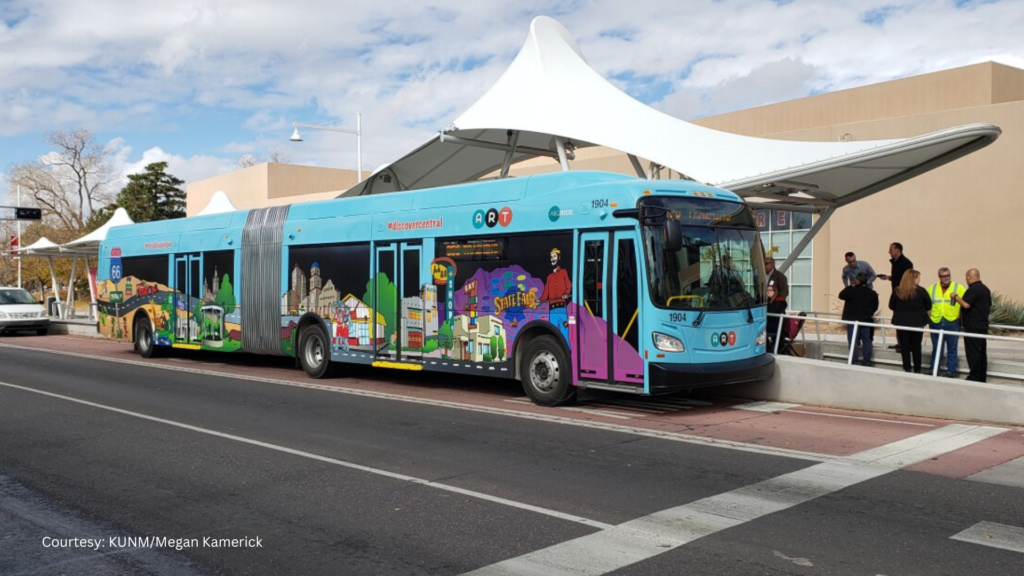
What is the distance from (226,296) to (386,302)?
530 cm

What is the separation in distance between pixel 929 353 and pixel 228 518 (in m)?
12.4

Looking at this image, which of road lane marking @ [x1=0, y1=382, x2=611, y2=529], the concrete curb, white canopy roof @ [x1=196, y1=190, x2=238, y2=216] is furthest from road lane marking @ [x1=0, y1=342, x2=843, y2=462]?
white canopy roof @ [x1=196, y1=190, x2=238, y2=216]

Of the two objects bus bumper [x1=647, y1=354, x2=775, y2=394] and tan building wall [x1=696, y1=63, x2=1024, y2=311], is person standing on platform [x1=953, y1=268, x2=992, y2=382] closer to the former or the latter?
bus bumper [x1=647, y1=354, x2=775, y2=394]

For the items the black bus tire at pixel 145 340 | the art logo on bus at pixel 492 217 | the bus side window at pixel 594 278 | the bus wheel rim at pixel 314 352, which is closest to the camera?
the bus side window at pixel 594 278

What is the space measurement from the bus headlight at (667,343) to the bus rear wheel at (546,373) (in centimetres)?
145

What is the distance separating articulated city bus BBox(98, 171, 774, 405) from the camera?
1088 cm

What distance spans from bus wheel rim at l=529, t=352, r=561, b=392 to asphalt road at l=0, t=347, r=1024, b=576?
138 cm

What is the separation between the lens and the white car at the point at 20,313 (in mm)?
29950

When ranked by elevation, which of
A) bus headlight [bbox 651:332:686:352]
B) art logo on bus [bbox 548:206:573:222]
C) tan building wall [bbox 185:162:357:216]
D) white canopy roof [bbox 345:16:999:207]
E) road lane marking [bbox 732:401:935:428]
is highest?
tan building wall [bbox 185:162:357:216]

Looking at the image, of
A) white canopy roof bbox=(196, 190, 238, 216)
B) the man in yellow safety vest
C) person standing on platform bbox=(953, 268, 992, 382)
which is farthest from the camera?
white canopy roof bbox=(196, 190, 238, 216)

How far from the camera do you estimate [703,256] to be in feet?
36.3

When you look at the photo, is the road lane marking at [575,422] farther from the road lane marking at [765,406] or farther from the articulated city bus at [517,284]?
the road lane marking at [765,406]

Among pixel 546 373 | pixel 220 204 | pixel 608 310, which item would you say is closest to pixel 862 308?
pixel 608 310

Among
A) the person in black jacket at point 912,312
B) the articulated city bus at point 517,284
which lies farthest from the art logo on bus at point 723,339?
the person in black jacket at point 912,312
